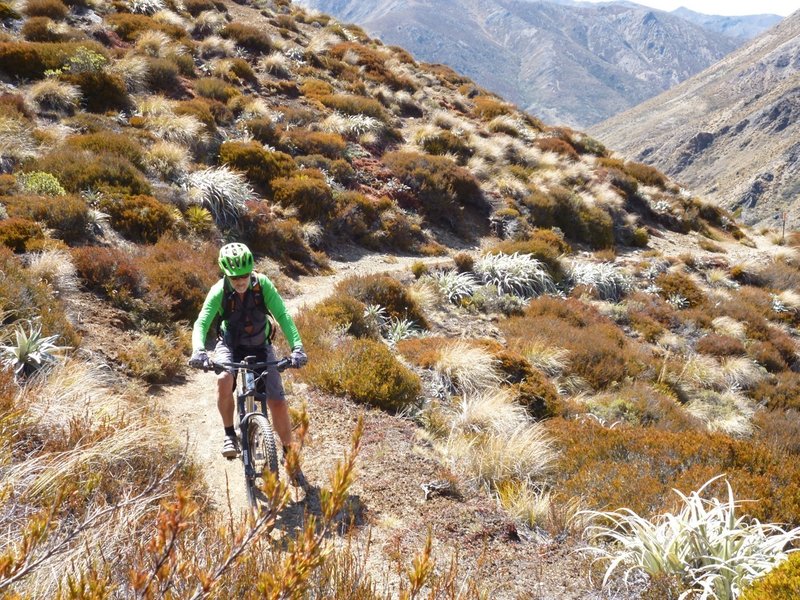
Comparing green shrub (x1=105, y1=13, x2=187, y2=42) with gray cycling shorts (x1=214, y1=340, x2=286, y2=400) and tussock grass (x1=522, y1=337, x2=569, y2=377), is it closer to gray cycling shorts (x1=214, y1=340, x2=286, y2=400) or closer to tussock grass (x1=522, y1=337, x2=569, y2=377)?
tussock grass (x1=522, y1=337, x2=569, y2=377)

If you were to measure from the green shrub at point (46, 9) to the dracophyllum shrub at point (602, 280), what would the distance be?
711 inches

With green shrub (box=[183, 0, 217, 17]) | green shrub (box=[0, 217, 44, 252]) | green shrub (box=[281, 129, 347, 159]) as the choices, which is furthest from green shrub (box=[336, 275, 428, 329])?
green shrub (box=[183, 0, 217, 17])

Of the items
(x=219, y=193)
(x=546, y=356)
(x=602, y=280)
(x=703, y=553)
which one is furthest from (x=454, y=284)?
(x=703, y=553)

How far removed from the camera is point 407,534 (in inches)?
172

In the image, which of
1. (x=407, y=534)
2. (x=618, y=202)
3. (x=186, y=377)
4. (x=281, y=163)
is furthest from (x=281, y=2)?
(x=407, y=534)

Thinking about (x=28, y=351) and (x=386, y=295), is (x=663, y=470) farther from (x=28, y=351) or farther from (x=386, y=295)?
(x=28, y=351)

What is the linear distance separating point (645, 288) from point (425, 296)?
8307mm

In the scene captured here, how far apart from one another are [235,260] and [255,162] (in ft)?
34.7

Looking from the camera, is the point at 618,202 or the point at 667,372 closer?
the point at 667,372

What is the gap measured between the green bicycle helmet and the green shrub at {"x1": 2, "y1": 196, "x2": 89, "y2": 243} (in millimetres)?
5997

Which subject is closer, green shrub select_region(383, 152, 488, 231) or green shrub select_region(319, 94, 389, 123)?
green shrub select_region(383, 152, 488, 231)

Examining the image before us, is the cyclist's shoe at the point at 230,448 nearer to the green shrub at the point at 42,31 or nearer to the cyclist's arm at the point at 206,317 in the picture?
the cyclist's arm at the point at 206,317

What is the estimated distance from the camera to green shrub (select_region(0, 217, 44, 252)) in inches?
295

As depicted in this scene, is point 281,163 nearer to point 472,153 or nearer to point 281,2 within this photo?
point 472,153
